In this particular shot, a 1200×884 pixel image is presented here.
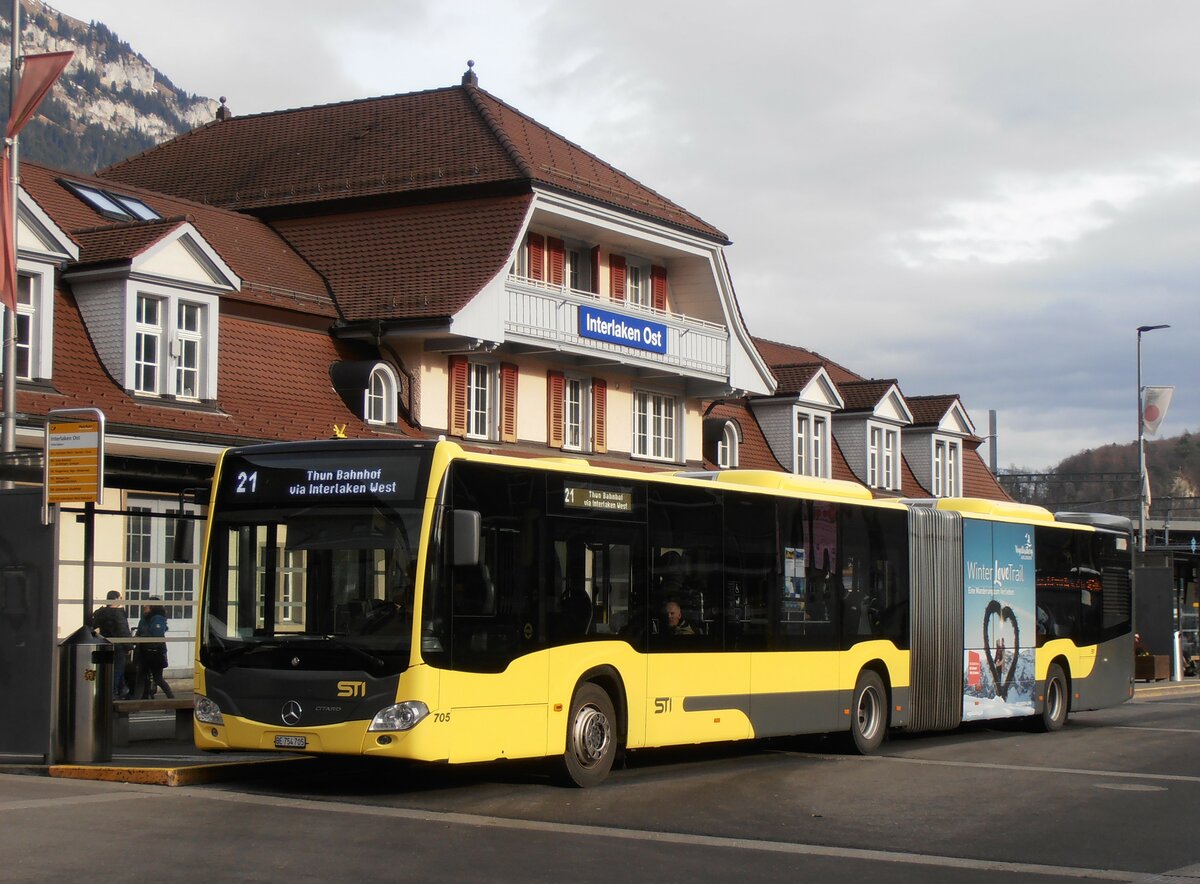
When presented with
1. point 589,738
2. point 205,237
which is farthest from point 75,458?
point 205,237

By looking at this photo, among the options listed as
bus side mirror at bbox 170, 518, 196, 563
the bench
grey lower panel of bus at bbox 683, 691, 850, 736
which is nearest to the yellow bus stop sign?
bus side mirror at bbox 170, 518, 196, 563

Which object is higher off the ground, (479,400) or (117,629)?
(479,400)

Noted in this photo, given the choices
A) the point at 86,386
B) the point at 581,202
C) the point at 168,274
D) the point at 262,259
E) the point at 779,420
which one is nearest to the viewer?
the point at 86,386

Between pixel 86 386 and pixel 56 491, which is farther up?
pixel 86 386

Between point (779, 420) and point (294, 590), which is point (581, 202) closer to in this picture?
point (779, 420)

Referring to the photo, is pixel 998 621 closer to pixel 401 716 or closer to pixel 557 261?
pixel 401 716

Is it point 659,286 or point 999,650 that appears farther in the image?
point 659,286

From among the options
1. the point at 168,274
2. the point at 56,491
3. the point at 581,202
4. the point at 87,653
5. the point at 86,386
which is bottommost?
the point at 87,653

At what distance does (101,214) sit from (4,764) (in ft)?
52.5

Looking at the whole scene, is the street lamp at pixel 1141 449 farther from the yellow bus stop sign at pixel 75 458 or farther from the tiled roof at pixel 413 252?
the yellow bus stop sign at pixel 75 458

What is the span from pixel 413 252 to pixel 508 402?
364cm

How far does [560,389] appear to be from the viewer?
3675 cm

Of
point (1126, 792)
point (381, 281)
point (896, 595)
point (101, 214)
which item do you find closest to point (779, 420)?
point (381, 281)

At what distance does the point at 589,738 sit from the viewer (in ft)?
50.6
